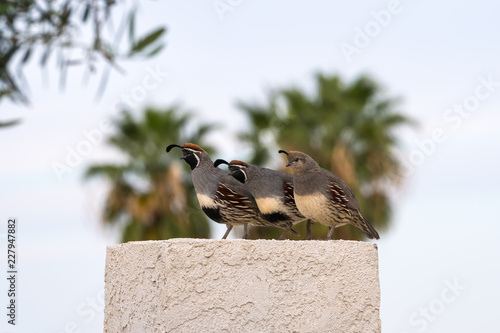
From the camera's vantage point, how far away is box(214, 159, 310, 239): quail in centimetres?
492

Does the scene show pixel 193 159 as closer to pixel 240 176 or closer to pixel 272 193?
pixel 240 176

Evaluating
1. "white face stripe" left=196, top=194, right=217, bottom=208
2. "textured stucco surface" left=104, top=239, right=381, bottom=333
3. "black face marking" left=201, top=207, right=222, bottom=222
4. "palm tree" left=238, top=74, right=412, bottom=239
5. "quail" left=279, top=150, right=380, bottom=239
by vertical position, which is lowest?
"textured stucco surface" left=104, top=239, right=381, bottom=333

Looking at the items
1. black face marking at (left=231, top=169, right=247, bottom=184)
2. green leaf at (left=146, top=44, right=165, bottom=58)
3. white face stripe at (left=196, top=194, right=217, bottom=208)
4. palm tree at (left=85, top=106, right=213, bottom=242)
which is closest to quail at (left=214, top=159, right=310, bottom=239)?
black face marking at (left=231, top=169, right=247, bottom=184)

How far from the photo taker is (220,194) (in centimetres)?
497

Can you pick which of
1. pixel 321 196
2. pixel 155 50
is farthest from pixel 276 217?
pixel 155 50

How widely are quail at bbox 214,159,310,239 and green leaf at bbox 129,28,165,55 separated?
3.94 ft

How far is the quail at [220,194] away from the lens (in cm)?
498

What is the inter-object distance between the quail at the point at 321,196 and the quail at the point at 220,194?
458 mm

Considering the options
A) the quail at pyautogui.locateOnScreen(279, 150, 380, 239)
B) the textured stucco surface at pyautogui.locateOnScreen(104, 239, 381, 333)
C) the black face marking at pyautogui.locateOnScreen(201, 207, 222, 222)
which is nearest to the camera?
the textured stucco surface at pyautogui.locateOnScreen(104, 239, 381, 333)

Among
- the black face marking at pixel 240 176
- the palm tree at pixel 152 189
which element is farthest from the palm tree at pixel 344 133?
the black face marking at pixel 240 176

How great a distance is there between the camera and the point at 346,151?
14.2 metres

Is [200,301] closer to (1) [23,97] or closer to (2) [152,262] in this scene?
(2) [152,262]

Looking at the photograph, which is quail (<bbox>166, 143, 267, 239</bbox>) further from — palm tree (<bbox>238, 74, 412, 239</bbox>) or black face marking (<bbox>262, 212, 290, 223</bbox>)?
palm tree (<bbox>238, 74, 412, 239</bbox>)

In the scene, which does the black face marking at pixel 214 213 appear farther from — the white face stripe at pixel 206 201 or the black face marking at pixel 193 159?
the black face marking at pixel 193 159
